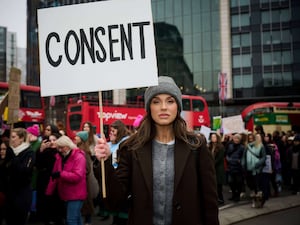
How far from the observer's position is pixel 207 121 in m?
25.3

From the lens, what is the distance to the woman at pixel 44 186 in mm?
6152

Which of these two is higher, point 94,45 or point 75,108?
point 75,108

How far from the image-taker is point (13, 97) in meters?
6.32

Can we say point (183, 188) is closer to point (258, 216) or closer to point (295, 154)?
point (258, 216)

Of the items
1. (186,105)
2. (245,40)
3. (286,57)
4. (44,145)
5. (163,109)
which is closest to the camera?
(163,109)

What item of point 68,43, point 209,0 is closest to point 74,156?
point 68,43

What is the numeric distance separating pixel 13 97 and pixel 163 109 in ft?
14.9

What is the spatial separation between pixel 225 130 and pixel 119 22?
455 inches

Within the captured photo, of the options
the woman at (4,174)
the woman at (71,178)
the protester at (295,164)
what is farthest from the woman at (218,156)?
the woman at (4,174)

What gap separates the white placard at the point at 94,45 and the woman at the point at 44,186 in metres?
3.51

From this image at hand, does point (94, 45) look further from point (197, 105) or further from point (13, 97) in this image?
point (197, 105)

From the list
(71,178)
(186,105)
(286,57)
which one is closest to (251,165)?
(71,178)

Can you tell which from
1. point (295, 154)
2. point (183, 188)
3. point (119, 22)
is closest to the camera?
point (183, 188)

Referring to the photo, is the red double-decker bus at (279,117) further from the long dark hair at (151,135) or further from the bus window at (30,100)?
the long dark hair at (151,135)
